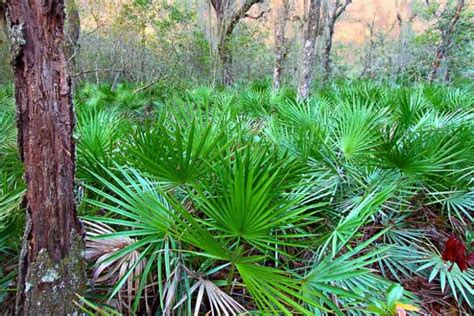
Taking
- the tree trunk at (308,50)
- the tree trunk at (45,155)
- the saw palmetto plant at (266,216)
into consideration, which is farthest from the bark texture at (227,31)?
the tree trunk at (45,155)

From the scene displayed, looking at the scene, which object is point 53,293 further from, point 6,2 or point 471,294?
point 471,294

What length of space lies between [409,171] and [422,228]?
1.95 ft

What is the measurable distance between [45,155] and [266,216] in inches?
34.5

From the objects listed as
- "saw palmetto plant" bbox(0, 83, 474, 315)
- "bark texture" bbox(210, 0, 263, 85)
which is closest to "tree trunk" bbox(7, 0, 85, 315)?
"saw palmetto plant" bbox(0, 83, 474, 315)

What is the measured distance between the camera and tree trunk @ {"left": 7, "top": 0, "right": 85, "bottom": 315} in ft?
4.09

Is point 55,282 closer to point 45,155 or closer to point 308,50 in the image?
point 45,155

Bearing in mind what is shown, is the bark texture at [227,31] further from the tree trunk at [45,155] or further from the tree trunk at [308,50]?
the tree trunk at [45,155]

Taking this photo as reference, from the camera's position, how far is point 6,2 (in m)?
1.23

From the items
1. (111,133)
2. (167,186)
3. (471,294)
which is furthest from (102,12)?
(471,294)

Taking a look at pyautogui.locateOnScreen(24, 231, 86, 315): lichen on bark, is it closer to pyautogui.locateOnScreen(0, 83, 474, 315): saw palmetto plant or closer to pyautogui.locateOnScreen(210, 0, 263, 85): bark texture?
pyautogui.locateOnScreen(0, 83, 474, 315): saw palmetto plant

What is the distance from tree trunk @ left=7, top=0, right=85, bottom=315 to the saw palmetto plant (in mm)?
152

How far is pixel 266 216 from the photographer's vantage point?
1.42m

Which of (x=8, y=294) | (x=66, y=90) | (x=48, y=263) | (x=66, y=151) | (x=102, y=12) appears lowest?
(x=8, y=294)

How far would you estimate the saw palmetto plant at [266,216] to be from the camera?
56.9 inches
